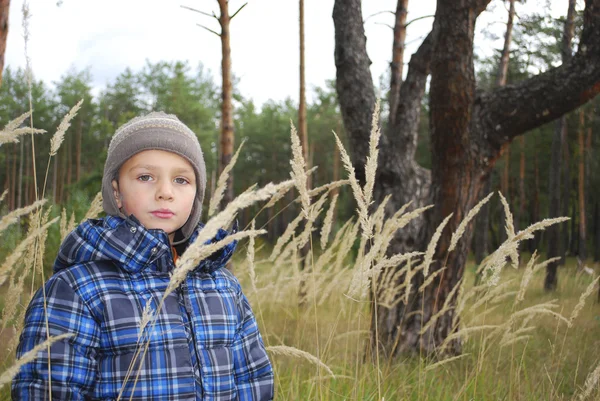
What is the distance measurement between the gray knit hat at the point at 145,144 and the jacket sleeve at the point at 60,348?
1.05ft

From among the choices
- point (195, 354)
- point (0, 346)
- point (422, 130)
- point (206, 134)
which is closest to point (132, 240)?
point (195, 354)

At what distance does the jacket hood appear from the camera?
5.01ft

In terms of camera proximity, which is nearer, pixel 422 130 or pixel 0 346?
pixel 0 346

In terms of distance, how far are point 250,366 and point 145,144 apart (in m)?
0.77

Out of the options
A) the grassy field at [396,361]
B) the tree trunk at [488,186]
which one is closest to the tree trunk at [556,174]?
the tree trunk at [488,186]

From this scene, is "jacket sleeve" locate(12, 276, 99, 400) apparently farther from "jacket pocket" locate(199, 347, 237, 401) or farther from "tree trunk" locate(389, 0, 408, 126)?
"tree trunk" locate(389, 0, 408, 126)

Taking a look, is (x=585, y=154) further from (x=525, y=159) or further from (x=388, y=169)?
(x=388, y=169)

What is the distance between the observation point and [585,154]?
61.7 ft

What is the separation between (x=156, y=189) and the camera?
168cm

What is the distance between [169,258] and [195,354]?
11.2 inches

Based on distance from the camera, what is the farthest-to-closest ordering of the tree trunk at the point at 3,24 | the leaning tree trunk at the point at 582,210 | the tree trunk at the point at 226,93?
the leaning tree trunk at the point at 582,210 → the tree trunk at the point at 226,93 → the tree trunk at the point at 3,24

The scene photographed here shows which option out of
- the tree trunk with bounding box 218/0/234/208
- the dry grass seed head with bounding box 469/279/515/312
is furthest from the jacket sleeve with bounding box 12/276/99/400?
the tree trunk with bounding box 218/0/234/208

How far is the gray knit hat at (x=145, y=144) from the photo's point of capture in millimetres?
1704

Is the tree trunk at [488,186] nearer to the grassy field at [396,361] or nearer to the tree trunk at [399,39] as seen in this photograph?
the tree trunk at [399,39]
